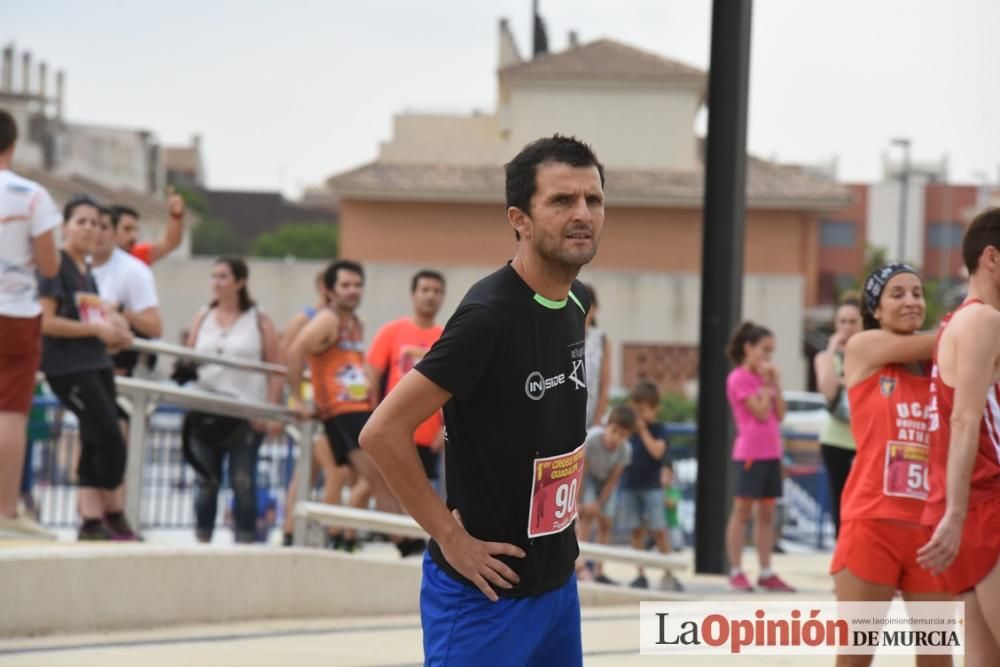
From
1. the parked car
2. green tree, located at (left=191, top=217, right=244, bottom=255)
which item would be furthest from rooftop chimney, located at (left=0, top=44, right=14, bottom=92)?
the parked car

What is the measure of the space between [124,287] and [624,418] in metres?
3.86

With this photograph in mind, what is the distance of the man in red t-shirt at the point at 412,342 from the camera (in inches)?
411

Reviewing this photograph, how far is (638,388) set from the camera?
42.4ft

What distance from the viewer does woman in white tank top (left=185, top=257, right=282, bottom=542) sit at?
1027cm

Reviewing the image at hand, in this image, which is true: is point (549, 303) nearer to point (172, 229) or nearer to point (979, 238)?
point (979, 238)

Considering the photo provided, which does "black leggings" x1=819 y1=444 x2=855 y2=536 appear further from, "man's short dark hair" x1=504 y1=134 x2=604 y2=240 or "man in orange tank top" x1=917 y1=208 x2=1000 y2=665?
"man's short dark hair" x1=504 y1=134 x2=604 y2=240

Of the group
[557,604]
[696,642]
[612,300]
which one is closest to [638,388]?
[696,642]

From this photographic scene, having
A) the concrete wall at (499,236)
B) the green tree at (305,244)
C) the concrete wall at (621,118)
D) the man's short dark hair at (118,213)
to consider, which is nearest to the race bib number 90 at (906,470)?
the man's short dark hair at (118,213)

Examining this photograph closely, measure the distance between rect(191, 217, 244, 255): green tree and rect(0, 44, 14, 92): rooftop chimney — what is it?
27499mm

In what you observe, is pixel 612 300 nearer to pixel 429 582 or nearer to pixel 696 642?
pixel 696 642

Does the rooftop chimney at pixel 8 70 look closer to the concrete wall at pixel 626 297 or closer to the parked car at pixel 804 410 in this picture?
the concrete wall at pixel 626 297

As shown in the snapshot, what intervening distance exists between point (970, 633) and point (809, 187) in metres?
57.0

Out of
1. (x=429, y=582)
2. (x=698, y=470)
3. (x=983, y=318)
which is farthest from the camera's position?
(x=698, y=470)

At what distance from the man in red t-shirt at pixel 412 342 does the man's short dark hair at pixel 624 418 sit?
1.70 m
